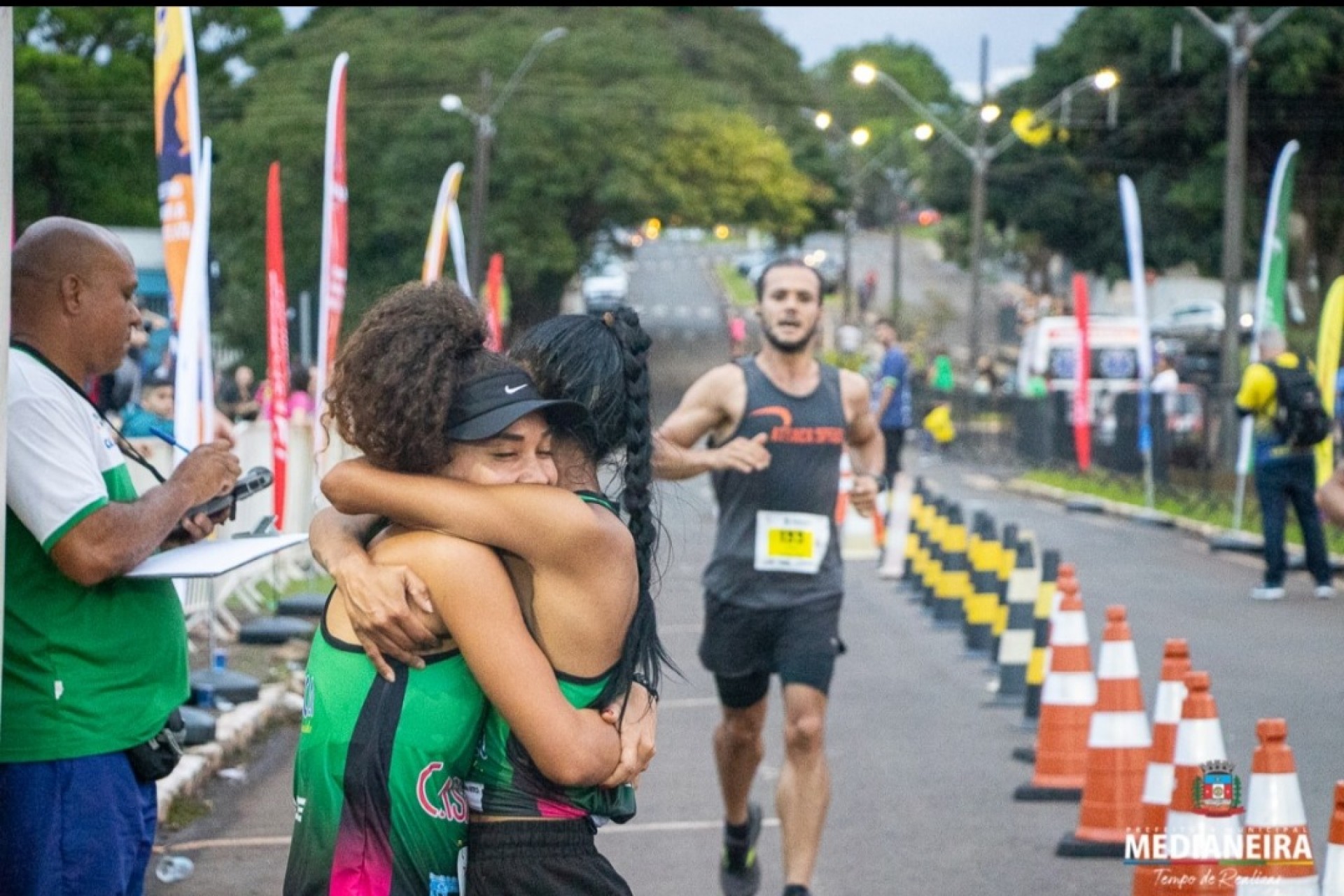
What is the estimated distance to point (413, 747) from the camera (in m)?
2.93

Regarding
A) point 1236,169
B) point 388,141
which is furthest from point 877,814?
point 388,141

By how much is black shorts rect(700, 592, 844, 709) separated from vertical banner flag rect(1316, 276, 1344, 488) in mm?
9830

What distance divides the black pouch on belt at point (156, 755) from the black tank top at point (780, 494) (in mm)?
2960

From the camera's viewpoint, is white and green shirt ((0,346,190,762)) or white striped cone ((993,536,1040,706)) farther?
white striped cone ((993,536,1040,706))

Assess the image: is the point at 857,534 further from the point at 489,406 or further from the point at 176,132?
the point at 489,406

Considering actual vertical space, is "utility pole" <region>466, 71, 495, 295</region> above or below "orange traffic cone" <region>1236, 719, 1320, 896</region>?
above

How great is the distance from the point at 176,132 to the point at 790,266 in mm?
3463

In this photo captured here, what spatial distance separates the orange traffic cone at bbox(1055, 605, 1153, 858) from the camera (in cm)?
709

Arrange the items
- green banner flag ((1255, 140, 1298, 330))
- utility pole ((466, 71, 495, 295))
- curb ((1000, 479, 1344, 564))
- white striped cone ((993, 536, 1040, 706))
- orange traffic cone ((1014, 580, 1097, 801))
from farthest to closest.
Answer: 1. utility pole ((466, 71, 495, 295))
2. curb ((1000, 479, 1344, 564))
3. green banner flag ((1255, 140, 1298, 330))
4. white striped cone ((993, 536, 1040, 706))
5. orange traffic cone ((1014, 580, 1097, 801))

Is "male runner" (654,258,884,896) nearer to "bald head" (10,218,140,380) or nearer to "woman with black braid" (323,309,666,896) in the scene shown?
"bald head" (10,218,140,380)

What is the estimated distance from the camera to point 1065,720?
810 centimetres

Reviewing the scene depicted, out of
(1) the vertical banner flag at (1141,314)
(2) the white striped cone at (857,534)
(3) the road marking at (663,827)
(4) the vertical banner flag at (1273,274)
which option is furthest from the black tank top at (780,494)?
(1) the vertical banner flag at (1141,314)


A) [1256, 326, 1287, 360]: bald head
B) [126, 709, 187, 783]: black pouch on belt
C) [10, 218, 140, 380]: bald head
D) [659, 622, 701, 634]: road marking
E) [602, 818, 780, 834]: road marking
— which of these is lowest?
[659, 622, 701, 634]: road marking

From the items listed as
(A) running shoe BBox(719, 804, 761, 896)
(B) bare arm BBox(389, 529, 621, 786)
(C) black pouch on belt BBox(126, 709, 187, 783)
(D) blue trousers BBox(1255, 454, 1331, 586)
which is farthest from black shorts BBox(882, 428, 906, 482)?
(B) bare arm BBox(389, 529, 621, 786)
